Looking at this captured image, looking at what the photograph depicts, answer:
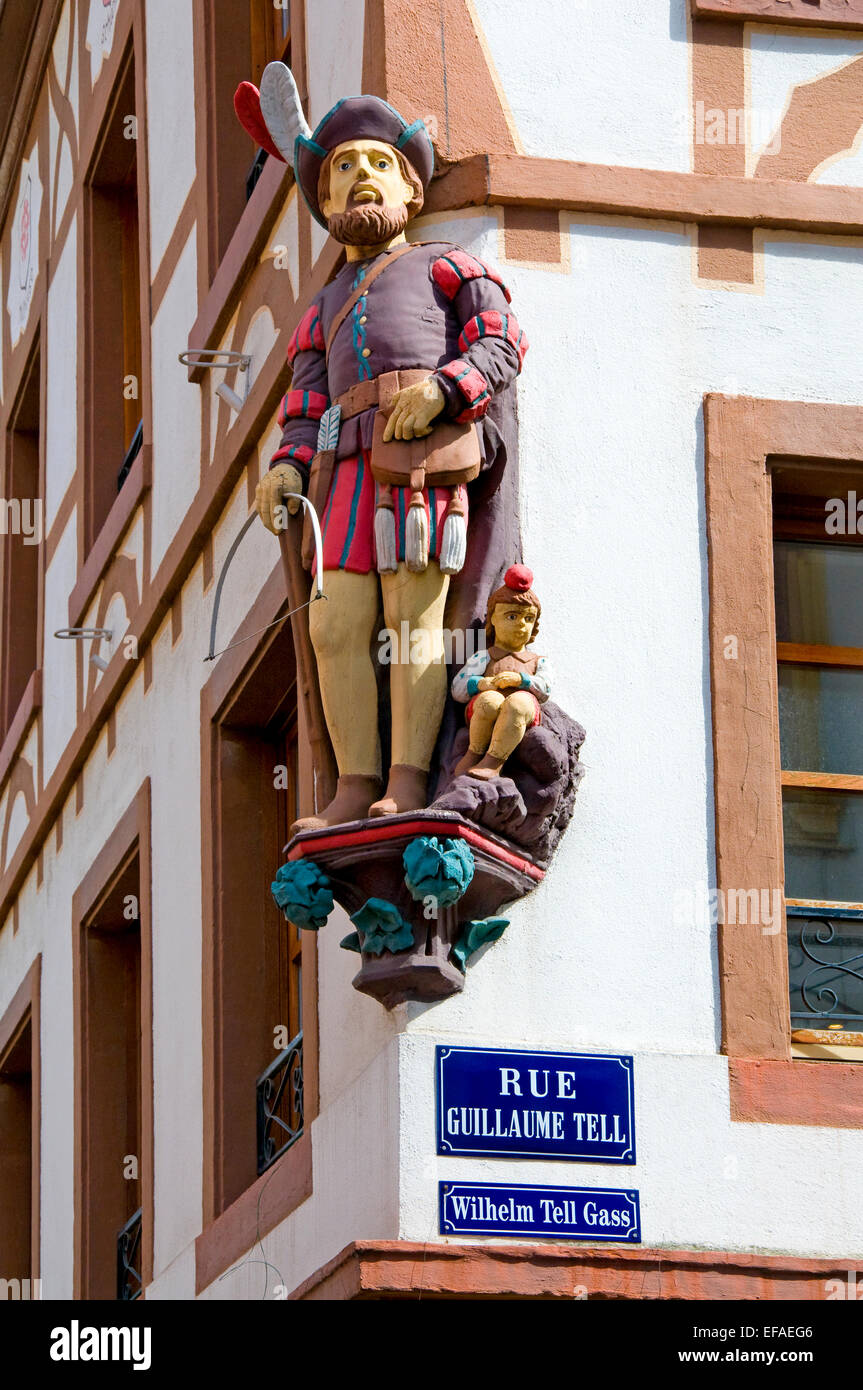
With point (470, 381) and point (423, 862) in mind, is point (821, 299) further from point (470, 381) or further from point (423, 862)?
point (423, 862)

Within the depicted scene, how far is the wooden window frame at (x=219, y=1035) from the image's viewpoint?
33.7ft

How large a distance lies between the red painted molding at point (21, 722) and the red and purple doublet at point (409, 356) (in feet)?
21.0

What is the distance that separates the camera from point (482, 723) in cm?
924

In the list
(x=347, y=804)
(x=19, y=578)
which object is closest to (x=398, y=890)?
(x=347, y=804)

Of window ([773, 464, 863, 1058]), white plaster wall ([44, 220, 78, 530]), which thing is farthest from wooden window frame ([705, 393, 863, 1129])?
white plaster wall ([44, 220, 78, 530])

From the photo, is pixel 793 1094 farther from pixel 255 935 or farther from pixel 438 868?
pixel 255 935

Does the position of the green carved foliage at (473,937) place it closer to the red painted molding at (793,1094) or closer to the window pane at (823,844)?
the red painted molding at (793,1094)

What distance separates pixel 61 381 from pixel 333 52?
5441 mm

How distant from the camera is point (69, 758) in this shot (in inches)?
576

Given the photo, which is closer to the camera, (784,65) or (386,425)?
(386,425)

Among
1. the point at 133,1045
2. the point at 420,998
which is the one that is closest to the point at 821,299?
the point at 420,998

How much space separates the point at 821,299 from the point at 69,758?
5.26 meters

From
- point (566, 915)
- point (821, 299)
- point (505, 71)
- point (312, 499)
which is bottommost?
point (566, 915)

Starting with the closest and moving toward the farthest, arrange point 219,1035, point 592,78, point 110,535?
point 592,78 < point 219,1035 < point 110,535
